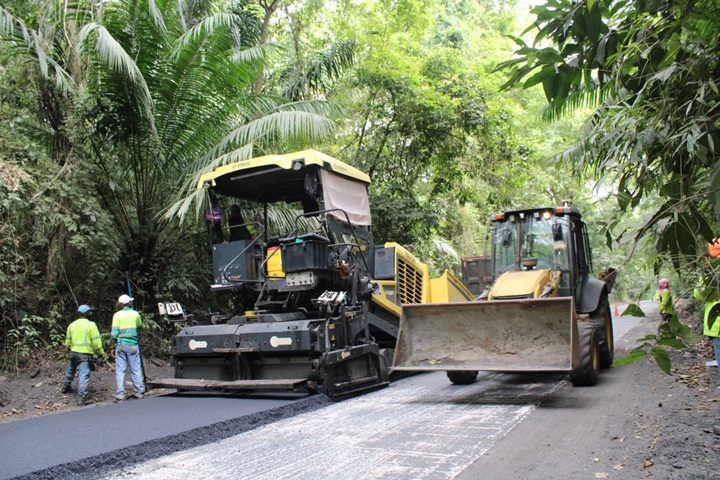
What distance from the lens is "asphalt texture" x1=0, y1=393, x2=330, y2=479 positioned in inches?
186

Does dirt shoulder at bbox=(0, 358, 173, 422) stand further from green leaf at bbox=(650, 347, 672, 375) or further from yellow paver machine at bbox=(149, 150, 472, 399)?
green leaf at bbox=(650, 347, 672, 375)

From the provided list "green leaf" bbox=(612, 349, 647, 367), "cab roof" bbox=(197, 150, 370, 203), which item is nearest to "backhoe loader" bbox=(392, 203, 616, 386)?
"cab roof" bbox=(197, 150, 370, 203)

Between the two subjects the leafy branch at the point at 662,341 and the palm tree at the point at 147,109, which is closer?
the leafy branch at the point at 662,341

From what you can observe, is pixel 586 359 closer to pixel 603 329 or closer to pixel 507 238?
pixel 603 329

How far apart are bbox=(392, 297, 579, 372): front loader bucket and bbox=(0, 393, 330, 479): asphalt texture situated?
4.53 ft

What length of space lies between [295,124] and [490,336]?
5.48m

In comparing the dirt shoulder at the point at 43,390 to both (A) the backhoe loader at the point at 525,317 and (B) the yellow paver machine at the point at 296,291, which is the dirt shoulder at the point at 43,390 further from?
(A) the backhoe loader at the point at 525,317

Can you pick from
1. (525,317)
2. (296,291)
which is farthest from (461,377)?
(296,291)

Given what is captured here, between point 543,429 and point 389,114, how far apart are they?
10.6 metres

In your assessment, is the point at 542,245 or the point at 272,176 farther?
the point at 542,245

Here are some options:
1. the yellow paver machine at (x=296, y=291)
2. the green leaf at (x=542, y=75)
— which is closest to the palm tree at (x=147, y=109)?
the yellow paver machine at (x=296, y=291)

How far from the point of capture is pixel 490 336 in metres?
6.97

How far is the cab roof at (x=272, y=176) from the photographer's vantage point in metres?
7.65

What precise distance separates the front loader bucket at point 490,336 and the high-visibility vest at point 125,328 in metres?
3.89
